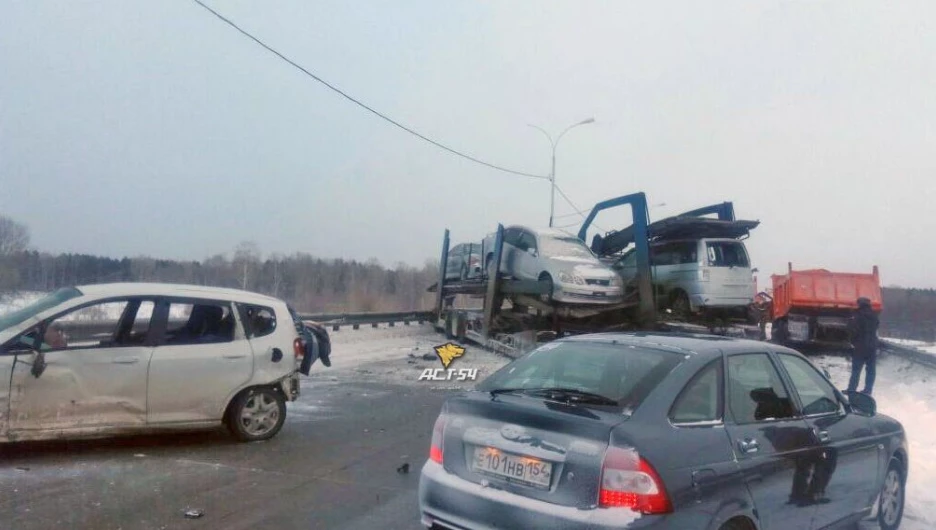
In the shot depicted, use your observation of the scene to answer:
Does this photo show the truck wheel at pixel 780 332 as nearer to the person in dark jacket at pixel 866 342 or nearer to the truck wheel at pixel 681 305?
the truck wheel at pixel 681 305

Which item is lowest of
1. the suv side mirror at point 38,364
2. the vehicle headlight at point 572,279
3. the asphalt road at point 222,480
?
the asphalt road at point 222,480

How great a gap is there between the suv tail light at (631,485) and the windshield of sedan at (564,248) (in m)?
13.0

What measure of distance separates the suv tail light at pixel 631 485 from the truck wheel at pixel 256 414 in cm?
518

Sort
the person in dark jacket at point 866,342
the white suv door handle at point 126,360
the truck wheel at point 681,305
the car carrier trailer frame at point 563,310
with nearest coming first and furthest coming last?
the white suv door handle at point 126,360, the person in dark jacket at point 866,342, the car carrier trailer frame at point 563,310, the truck wheel at point 681,305

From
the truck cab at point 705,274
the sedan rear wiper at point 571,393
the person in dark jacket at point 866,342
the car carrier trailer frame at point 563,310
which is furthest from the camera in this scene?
the truck cab at point 705,274

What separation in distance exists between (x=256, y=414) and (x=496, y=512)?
4695mm

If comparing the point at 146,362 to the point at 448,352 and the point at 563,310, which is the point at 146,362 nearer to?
the point at 563,310

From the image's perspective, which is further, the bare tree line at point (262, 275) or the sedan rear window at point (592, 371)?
the bare tree line at point (262, 275)

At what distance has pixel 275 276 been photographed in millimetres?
49375

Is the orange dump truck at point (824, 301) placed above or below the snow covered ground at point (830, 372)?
above

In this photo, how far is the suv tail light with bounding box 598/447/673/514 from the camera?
3.37 metres

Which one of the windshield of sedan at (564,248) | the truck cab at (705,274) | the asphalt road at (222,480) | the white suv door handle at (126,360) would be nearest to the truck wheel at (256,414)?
the asphalt road at (222,480)

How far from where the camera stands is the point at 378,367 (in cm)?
1598

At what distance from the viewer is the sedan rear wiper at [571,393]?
3889 mm
